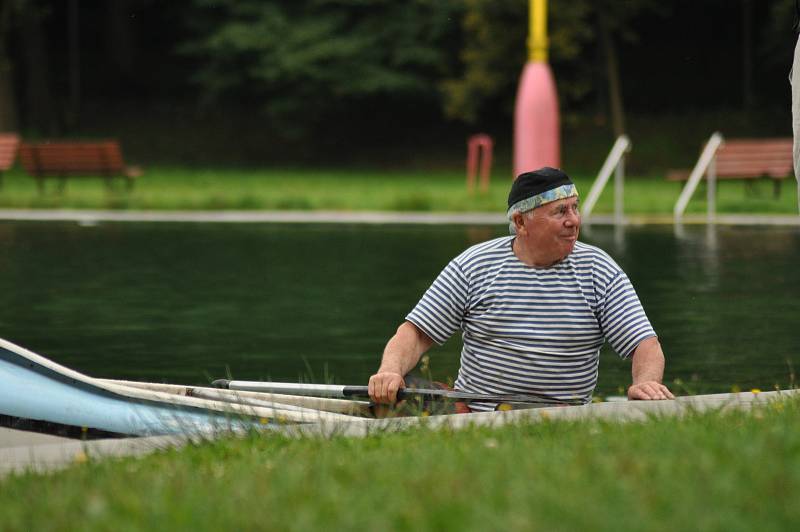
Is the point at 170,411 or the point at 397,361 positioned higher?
the point at 397,361

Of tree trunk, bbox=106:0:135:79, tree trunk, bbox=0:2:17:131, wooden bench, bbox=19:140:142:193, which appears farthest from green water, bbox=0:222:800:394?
tree trunk, bbox=106:0:135:79

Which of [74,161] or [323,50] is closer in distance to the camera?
[74,161]

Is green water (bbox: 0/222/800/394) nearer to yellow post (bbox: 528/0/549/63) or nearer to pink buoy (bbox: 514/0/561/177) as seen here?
yellow post (bbox: 528/0/549/63)

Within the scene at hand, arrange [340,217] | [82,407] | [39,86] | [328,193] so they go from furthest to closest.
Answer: [39,86], [328,193], [340,217], [82,407]

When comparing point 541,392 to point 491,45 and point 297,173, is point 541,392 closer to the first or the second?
point 297,173

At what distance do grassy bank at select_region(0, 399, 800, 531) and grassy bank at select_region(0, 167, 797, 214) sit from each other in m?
18.6

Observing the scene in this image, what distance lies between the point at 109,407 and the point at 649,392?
1.95m

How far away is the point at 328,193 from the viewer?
30.1 meters

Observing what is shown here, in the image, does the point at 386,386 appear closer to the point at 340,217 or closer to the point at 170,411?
the point at 170,411

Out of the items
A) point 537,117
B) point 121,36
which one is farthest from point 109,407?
point 121,36

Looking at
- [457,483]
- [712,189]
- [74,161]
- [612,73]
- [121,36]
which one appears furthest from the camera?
[121,36]

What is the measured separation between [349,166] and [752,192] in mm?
16526

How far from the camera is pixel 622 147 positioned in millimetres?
22453

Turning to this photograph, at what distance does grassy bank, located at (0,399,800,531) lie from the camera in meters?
3.98
